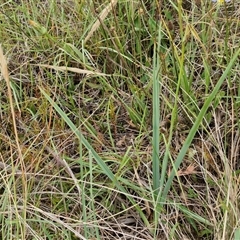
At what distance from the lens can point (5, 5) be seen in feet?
5.27

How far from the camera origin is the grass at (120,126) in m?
1.08

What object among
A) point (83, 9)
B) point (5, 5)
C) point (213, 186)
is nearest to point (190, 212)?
point (213, 186)

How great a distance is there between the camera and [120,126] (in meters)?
1.29

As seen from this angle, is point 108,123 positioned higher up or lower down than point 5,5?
lower down

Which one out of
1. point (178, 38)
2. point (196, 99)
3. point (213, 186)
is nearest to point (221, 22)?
point (178, 38)

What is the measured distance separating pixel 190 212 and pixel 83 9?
2.43 ft

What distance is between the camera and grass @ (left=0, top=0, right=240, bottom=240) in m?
1.08

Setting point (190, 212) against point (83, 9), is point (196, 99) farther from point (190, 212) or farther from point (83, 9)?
point (83, 9)

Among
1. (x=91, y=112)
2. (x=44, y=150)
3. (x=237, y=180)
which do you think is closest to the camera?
(x=237, y=180)

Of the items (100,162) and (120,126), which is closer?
(100,162)

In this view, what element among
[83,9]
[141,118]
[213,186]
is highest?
[83,9]

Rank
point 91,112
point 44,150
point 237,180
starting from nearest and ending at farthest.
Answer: point 237,180, point 44,150, point 91,112

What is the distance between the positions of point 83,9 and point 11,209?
0.70 meters

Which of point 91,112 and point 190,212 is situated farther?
point 91,112
